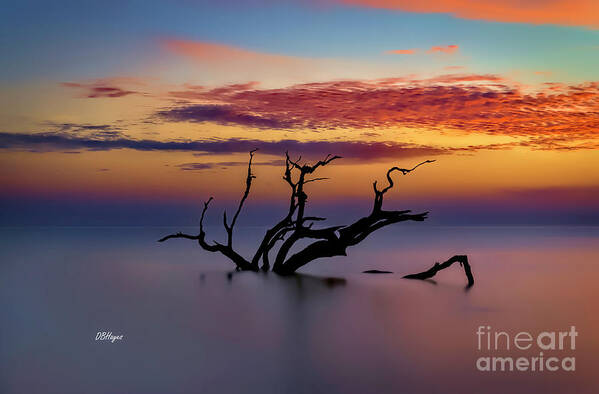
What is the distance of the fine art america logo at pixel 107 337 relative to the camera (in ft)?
33.7

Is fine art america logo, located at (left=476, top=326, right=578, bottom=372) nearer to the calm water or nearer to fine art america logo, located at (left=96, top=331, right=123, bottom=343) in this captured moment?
Result: the calm water

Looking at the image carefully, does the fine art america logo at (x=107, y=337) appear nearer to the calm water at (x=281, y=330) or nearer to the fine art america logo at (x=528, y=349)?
the calm water at (x=281, y=330)

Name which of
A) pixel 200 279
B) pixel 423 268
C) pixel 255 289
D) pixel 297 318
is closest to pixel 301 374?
pixel 297 318

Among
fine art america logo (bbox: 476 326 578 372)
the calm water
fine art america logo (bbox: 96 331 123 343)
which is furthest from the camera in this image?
fine art america logo (bbox: 96 331 123 343)

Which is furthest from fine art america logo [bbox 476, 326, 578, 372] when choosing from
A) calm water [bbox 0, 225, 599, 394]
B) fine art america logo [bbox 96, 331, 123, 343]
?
fine art america logo [bbox 96, 331, 123, 343]

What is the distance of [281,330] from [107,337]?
131 inches

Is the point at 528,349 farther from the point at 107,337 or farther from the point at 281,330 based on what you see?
the point at 107,337

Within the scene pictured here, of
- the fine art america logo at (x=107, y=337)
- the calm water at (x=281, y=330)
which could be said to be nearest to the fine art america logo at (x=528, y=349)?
the calm water at (x=281, y=330)

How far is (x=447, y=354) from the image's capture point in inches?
365

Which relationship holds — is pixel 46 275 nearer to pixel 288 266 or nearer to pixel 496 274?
pixel 288 266

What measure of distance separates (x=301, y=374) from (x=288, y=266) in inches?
379

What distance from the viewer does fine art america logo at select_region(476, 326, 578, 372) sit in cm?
841

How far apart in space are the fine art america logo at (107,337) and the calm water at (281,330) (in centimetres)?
16

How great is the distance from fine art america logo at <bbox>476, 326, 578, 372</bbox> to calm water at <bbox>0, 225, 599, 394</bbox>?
0.18m
